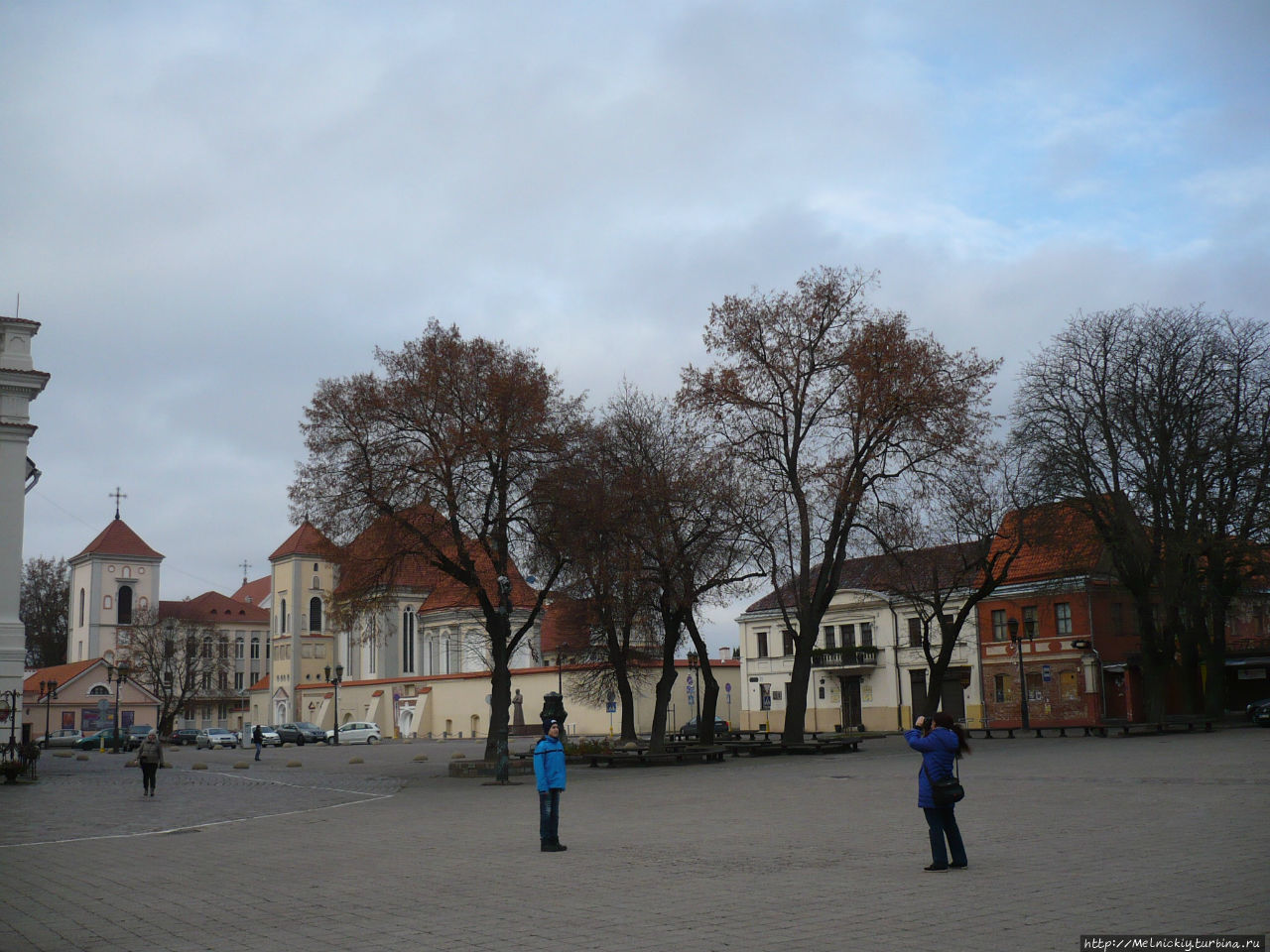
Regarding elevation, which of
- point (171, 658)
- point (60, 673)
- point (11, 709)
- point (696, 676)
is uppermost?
point (171, 658)

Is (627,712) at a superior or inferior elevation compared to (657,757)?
superior

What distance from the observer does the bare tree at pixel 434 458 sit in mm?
31203

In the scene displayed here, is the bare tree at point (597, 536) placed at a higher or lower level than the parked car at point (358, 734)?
higher

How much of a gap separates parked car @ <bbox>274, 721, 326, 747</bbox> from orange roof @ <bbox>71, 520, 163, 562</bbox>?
160ft

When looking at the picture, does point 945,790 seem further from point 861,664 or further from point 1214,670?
point 861,664

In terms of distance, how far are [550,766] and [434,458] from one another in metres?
17.5

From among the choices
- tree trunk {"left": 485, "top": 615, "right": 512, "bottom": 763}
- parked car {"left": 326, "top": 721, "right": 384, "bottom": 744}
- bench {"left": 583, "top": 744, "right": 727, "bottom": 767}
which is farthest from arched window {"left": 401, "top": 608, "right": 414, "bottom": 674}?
tree trunk {"left": 485, "top": 615, "right": 512, "bottom": 763}

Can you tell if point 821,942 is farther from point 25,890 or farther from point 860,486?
point 860,486

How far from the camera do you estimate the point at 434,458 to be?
1206 inches

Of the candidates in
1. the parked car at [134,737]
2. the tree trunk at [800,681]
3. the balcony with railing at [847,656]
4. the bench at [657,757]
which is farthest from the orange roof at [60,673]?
the tree trunk at [800,681]

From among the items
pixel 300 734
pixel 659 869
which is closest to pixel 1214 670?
pixel 659 869

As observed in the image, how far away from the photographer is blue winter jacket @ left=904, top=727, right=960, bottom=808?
11.1 m

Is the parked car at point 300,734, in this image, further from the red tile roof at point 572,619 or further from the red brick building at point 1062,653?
the red brick building at point 1062,653

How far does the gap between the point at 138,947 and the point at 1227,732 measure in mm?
39589
